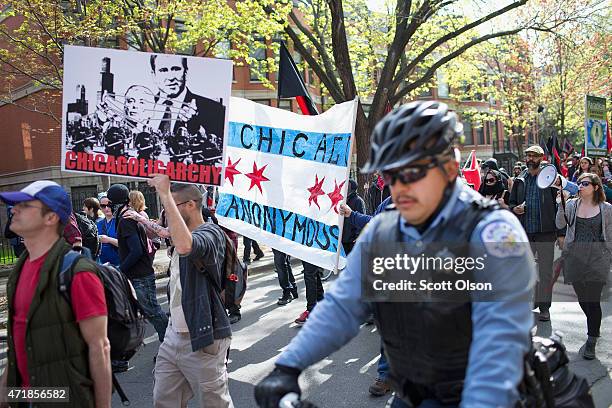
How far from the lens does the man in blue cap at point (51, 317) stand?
2.69 meters

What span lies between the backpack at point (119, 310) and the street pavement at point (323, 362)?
1904 millimetres

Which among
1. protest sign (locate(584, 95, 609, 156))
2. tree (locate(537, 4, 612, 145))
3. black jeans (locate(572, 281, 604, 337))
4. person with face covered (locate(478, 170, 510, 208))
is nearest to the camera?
black jeans (locate(572, 281, 604, 337))

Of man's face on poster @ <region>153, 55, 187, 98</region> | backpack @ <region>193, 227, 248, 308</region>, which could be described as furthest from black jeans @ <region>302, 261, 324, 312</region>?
man's face on poster @ <region>153, 55, 187, 98</region>

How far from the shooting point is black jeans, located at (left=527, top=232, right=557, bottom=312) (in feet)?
22.6

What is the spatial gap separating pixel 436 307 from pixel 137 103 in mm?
2963

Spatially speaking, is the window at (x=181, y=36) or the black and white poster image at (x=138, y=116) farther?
the window at (x=181, y=36)

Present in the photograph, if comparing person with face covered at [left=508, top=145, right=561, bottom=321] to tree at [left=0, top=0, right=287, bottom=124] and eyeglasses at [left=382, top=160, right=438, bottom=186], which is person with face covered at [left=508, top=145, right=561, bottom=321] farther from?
tree at [left=0, top=0, right=287, bottom=124]

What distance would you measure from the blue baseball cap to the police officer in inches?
62.7

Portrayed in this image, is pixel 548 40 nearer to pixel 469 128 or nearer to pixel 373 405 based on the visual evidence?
pixel 469 128

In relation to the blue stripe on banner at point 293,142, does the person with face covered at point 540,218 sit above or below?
below

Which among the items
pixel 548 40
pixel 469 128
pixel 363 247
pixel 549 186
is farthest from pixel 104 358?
pixel 469 128

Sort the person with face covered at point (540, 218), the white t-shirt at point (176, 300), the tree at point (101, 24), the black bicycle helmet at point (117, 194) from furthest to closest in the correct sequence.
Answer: the tree at point (101, 24)
the person with face covered at point (540, 218)
the black bicycle helmet at point (117, 194)
the white t-shirt at point (176, 300)

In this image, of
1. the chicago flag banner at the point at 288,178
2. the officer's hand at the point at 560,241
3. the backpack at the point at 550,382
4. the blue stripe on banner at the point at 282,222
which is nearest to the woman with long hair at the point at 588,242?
the officer's hand at the point at 560,241

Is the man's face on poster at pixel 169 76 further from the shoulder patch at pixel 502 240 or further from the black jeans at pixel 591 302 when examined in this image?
the black jeans at pixel 591 302
